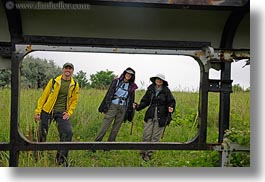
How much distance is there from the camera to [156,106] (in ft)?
13.4

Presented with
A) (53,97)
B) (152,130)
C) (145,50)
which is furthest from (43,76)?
(152,130)

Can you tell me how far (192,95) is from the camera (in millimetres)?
4031

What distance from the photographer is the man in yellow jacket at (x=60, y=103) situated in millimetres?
3893

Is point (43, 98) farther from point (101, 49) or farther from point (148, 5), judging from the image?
point (148, 5)

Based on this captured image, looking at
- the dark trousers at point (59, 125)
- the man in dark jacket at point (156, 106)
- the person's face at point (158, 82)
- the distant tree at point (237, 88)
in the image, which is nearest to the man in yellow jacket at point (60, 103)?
the dark trousers at point (59, 125)

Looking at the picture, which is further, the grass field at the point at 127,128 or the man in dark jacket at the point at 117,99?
the man in dark jacket at the point at 117,99

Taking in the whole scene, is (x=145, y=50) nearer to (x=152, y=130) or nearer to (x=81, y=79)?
(x=81, y=79)

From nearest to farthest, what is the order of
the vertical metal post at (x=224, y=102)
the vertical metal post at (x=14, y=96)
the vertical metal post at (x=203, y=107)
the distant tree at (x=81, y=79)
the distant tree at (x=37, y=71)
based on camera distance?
1. the vertical metal post at (x=14, y=96)
2. the vertical metal post at (x=203, y=107)
3. the vertical metal post at (x=224, y=102)
4. the distant tree at (x=37, y=71)
5. the distant tree at (x=81, y=79)

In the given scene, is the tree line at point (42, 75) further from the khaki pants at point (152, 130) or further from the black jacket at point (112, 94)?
the khaki pants at point (152, 130)

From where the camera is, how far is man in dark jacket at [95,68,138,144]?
4000mm

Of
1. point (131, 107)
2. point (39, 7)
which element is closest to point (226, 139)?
point (131, 107)

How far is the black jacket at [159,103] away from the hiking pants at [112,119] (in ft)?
0.55

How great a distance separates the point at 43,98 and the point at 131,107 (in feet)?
2.68

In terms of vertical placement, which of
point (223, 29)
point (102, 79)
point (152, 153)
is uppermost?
point (223, 29)
